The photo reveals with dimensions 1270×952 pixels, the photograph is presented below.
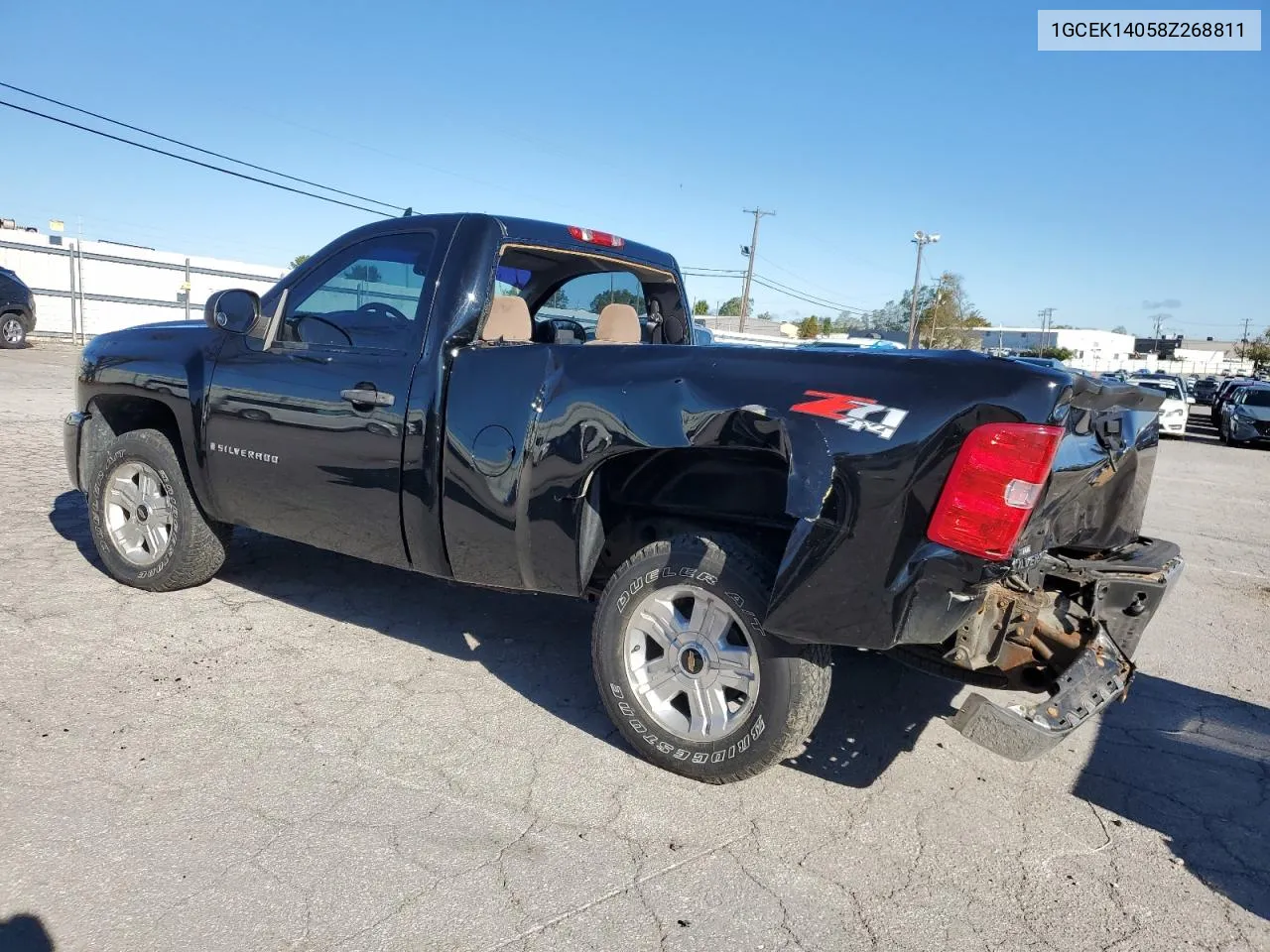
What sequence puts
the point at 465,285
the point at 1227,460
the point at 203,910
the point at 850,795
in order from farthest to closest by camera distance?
the point at 1227,460, the point at 465,285, the point at 850,795, the point at 203,910

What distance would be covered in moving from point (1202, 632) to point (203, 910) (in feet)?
17.9

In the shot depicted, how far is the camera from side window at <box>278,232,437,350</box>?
396 cm

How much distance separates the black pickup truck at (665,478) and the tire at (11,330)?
18043 mm

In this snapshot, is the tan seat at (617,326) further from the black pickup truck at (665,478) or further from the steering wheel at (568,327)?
the steering wheel at (568,327)

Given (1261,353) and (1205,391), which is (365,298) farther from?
(1261,353)

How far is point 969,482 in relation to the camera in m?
2.62

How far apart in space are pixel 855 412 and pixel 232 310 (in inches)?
117

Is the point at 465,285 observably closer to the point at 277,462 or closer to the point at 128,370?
the point at 277,462

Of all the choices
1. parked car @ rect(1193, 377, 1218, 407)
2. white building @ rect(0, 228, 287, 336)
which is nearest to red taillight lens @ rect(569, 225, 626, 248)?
white building @ rect(0, 228, 287, 336)

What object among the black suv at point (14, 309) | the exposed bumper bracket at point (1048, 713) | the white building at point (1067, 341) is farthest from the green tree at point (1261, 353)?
the exposed bumper bracket at point (1048, 713)

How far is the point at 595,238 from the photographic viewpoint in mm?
4574

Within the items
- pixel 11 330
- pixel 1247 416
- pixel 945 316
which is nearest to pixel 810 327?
pixel 945 316

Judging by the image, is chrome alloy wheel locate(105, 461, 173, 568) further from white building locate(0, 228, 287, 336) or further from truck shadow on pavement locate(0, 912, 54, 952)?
white building locate(0, 228, 287, 336)

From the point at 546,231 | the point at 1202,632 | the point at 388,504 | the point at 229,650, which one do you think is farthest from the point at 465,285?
the point at 1202,632
